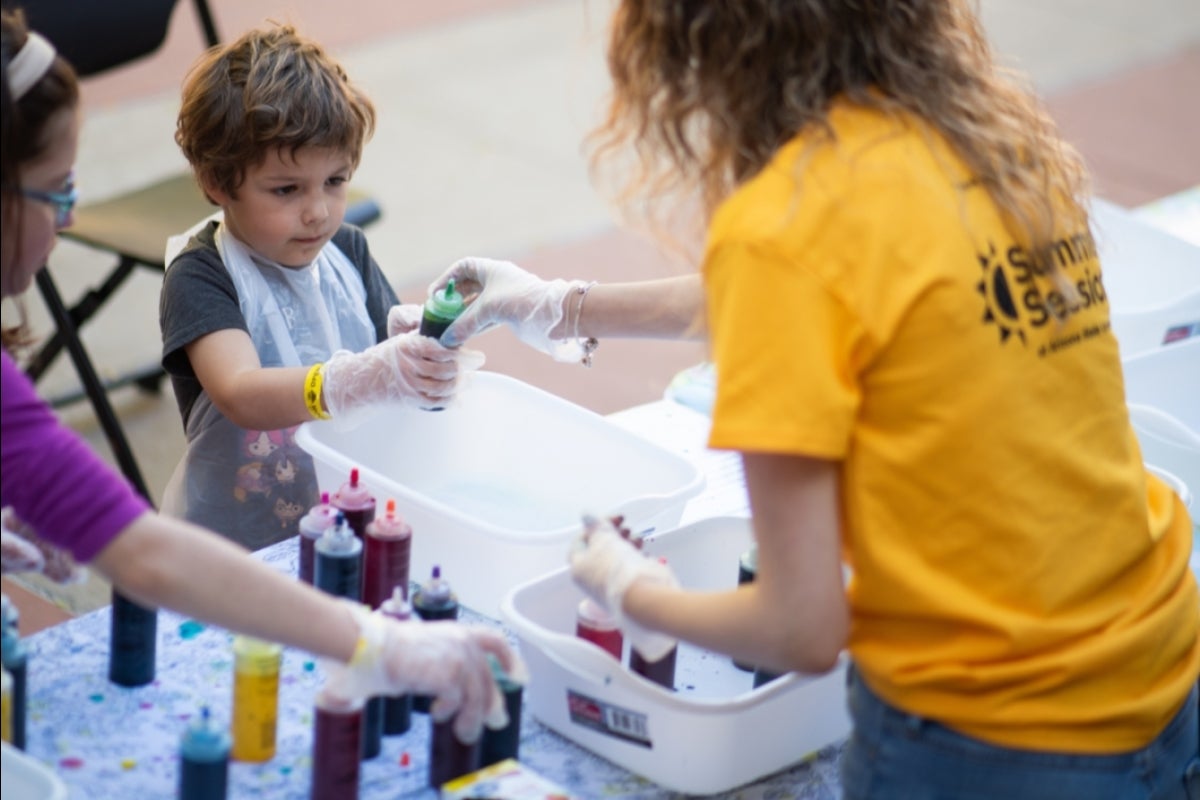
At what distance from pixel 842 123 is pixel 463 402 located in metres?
0.96

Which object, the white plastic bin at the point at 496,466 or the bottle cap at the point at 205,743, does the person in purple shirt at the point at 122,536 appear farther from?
the white plastic bin at the point at 496,466

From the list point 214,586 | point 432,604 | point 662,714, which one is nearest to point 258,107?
point 432,604

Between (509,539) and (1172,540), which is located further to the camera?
(509,539)

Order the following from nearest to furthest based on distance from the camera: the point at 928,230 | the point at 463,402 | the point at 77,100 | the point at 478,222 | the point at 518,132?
1. the point at 928,230
2. the point at 77,100
3. the point at 463,402
4. the point at 478,222
5. the point at 518,132

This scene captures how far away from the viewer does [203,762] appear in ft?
4.33

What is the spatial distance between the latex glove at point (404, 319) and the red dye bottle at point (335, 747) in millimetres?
795

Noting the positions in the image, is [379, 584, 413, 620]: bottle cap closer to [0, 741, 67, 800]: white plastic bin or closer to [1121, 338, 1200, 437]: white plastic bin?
[0, 741, 67, 800]: white plastic bin

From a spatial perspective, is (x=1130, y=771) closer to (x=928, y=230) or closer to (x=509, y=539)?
(x=928, y=230)

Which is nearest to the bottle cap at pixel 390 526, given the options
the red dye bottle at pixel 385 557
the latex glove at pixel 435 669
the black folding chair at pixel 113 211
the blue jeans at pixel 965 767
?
the red dye bottle at pixel 385 557

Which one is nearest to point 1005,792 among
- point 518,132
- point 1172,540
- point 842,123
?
point 1172,540

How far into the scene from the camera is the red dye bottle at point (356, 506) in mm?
1694

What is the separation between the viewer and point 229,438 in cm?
212

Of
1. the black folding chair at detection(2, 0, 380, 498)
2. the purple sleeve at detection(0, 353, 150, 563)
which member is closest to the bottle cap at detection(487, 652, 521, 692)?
the purple sleeve at detection(0, 353, 150, 563)

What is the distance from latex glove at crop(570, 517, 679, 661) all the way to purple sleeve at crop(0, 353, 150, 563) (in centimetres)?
42
